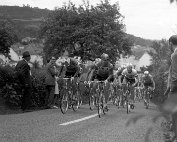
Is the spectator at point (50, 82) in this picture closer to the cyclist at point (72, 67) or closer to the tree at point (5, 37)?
the cyclist at point (72, 67)

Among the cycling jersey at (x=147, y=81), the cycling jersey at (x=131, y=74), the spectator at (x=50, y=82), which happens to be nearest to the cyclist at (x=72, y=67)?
the spectator at (x=50, y=82)

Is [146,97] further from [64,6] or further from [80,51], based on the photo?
[64,6]

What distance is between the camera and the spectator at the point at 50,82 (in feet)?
51.3

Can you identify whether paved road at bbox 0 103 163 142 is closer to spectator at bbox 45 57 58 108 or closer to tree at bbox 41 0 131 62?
spectator at bbox 45 57 58 108

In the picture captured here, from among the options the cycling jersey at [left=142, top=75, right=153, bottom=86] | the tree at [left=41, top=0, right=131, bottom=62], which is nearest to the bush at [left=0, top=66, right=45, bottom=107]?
the cycling jersey at [left=142, top=75, right=153, bottom=86]

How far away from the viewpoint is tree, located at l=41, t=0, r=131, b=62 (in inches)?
2414

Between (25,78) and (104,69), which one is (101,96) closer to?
(104,69)

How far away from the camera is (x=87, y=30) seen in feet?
203

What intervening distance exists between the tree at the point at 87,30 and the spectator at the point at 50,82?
4219 cm

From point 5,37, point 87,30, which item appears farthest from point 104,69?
point 5,37

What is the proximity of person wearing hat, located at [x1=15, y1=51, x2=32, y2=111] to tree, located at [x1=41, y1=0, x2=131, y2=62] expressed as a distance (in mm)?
43951

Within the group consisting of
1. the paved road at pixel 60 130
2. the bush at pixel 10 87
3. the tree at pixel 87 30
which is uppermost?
the tree at pixel 87 30

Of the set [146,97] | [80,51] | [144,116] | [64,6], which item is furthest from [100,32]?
[144,116]

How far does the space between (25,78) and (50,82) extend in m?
1.76
